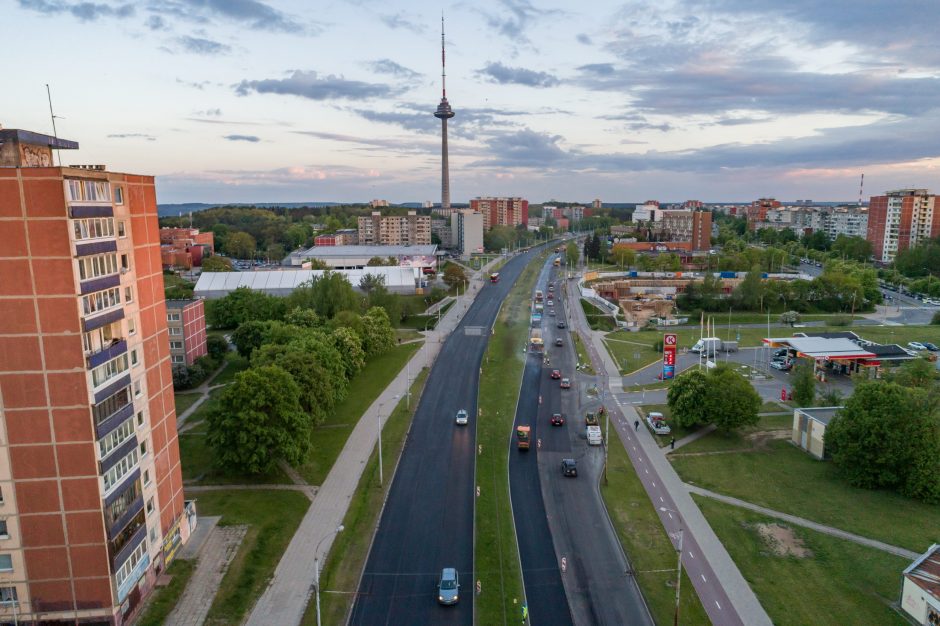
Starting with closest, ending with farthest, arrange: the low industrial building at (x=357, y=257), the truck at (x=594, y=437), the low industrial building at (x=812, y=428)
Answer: the low industrial building at (x=812, y=428) < the truck at (x=594, y=437) < the low industrial building at (x=357, y=257)

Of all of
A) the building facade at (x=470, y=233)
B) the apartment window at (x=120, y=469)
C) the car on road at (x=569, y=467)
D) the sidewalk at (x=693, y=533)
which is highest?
the building facade at (x=470, y=233)

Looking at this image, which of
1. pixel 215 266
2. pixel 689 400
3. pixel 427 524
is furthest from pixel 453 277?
pixel 427 524

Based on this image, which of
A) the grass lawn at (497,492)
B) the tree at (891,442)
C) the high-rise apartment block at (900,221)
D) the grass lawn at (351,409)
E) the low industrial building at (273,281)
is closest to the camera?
the grass lawn at (497,492)

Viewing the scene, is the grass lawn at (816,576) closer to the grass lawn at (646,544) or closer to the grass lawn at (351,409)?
the grass lawn at (646,544)

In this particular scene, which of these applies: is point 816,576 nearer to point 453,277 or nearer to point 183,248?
point 453,277

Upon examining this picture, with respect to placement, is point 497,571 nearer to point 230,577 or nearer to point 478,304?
point 230,577

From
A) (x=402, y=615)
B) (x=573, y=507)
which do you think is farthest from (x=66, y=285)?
(x=573, y=507)

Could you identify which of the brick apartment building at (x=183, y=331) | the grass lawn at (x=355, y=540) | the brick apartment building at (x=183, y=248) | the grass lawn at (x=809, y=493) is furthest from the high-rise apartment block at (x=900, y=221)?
the brick apartment building at (x=183, y=248)
